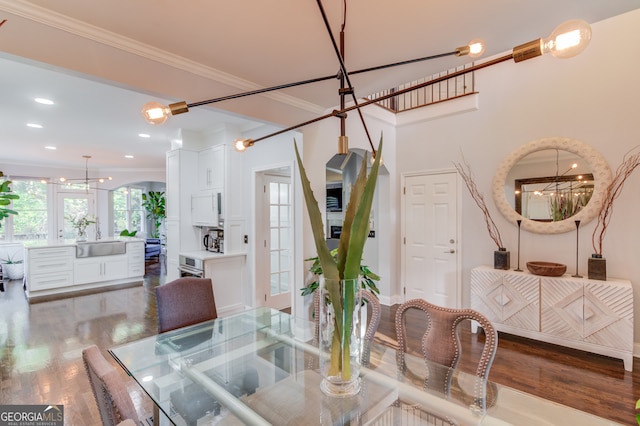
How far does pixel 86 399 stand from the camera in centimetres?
235

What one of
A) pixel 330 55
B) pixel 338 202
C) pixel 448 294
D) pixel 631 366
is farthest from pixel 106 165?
pixel 631 366

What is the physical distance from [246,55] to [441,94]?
12.1ft

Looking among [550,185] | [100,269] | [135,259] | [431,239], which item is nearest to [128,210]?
[135,259]

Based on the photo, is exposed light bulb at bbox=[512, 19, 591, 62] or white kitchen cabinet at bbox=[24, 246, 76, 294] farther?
white kitchen cabinet at bbox=[24, 246, 76, 294]

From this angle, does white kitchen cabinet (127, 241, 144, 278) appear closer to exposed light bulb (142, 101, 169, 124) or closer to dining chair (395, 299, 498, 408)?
exposed light bulb (142, 101, 169, 124)


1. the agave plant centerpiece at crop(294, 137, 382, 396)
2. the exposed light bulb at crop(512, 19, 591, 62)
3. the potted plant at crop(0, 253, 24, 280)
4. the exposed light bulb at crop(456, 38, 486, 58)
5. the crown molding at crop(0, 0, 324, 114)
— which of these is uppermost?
the crown molding at crop(0, 0, 324, 114)

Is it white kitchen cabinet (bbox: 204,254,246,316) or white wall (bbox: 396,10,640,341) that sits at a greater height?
white wall (bbox: 396,10,640,341)

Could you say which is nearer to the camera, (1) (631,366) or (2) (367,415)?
(2) (367,415)

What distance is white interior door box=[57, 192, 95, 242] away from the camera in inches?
309

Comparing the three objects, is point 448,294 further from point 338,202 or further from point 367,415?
point 367,415

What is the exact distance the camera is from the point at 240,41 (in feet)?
7.18

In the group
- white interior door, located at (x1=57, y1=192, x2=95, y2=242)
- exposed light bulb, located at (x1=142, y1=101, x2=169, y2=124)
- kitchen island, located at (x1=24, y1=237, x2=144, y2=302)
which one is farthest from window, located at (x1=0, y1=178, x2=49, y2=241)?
exposed light bulb, located at (x1=142, y1=101, x2=169, y2=124)

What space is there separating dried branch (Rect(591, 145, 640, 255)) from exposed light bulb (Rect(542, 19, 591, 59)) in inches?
119

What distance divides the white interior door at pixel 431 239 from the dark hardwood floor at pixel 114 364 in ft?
2.11
